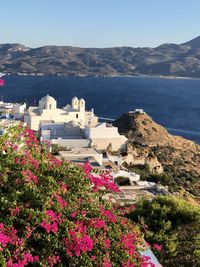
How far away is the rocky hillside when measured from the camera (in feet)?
94.6

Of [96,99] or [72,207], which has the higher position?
[72,207]

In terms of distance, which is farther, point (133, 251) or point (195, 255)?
point (195, 255)

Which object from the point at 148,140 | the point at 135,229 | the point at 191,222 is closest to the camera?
the point at 135,229

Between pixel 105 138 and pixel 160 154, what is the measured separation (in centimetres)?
701

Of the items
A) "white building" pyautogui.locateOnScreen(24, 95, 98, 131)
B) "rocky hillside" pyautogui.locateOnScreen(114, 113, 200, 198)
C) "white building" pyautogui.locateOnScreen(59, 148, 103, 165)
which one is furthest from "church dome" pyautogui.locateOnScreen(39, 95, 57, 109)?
"white building" pyautogui.locateOnScreen(59, 148, 103, 165)

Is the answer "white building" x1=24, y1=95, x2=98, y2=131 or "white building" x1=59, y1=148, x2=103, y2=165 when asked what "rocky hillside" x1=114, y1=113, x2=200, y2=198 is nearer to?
"white building" x1=59, y1=148, x2=103, y2=165

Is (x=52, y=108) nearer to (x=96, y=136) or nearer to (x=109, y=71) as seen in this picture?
(x=96, y=136)

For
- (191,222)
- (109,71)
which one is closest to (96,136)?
(191,222)

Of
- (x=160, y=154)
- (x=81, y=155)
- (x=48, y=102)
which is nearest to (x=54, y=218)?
(x=81, y=155)

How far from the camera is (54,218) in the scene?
5211 millimetres

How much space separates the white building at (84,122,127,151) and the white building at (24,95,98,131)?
3.24m

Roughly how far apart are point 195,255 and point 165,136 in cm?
3668

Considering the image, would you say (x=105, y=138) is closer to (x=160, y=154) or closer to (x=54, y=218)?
(x=160, y=154)

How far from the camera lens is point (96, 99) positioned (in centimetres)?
9456
